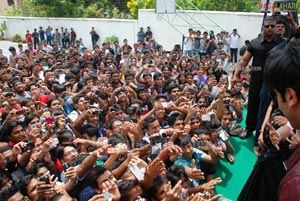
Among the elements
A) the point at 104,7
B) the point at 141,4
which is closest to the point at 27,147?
the point at 141,4

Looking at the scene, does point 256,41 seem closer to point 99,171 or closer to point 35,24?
point 99,171


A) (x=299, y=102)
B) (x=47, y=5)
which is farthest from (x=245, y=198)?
(x=47, y=5)

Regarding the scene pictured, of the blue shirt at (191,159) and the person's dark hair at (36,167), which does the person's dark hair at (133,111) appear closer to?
the blue shirt at (191,159)

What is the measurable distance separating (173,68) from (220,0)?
28.4ft

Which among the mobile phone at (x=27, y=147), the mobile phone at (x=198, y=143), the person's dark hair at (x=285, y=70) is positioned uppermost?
the person's dark hair at (x=285, y=70)

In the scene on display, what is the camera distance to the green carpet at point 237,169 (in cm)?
379

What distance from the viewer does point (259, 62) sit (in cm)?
394

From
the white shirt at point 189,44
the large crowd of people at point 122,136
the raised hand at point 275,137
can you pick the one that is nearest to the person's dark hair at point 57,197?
the large crowd of people at point 122,136

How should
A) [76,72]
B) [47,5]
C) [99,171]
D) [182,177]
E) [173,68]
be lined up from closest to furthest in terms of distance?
[99,171]
[182,177]
[76,72]
[173,68]
[47,5]

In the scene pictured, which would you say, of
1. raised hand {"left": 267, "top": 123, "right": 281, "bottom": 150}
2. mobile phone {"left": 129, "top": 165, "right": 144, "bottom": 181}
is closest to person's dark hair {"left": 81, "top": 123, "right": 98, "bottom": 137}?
mobile phone {"left": 129, "top": 165, "right": 144, "bottom": 181}

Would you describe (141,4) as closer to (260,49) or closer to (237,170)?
(260,49)

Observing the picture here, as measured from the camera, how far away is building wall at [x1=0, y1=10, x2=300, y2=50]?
39.6ft

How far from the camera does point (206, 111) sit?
487 cm

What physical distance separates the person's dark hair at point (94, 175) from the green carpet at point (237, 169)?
5.86 ft
